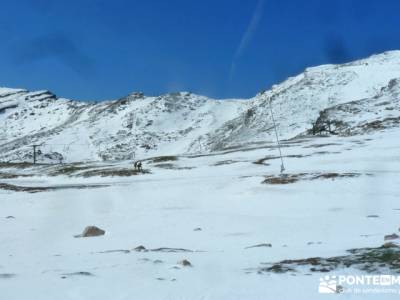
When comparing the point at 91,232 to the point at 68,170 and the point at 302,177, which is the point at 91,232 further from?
the point at 68,170

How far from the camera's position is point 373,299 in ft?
30.3

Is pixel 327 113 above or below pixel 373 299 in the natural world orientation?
above

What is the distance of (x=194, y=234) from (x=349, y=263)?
9.68m

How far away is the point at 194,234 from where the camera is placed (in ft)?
67.5

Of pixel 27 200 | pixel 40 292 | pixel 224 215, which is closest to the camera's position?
pixel 40 292

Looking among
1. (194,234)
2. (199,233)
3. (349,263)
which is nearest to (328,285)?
(349,263)

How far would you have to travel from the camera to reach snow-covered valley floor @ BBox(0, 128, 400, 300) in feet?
34.8

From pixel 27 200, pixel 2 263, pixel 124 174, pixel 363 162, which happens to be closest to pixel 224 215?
pixel 2 263

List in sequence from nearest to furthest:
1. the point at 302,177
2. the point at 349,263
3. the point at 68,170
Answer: the point at 349,263, the point at 302,177, the point at 68,170

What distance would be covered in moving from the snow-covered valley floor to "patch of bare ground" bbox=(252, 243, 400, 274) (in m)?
0.31

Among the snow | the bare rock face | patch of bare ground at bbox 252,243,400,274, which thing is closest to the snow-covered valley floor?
the snow

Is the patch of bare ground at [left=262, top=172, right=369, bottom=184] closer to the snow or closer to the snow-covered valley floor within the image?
the snow-covered valley floor

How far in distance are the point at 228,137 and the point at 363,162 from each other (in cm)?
12937

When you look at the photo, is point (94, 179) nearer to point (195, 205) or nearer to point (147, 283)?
point (195, 205)
